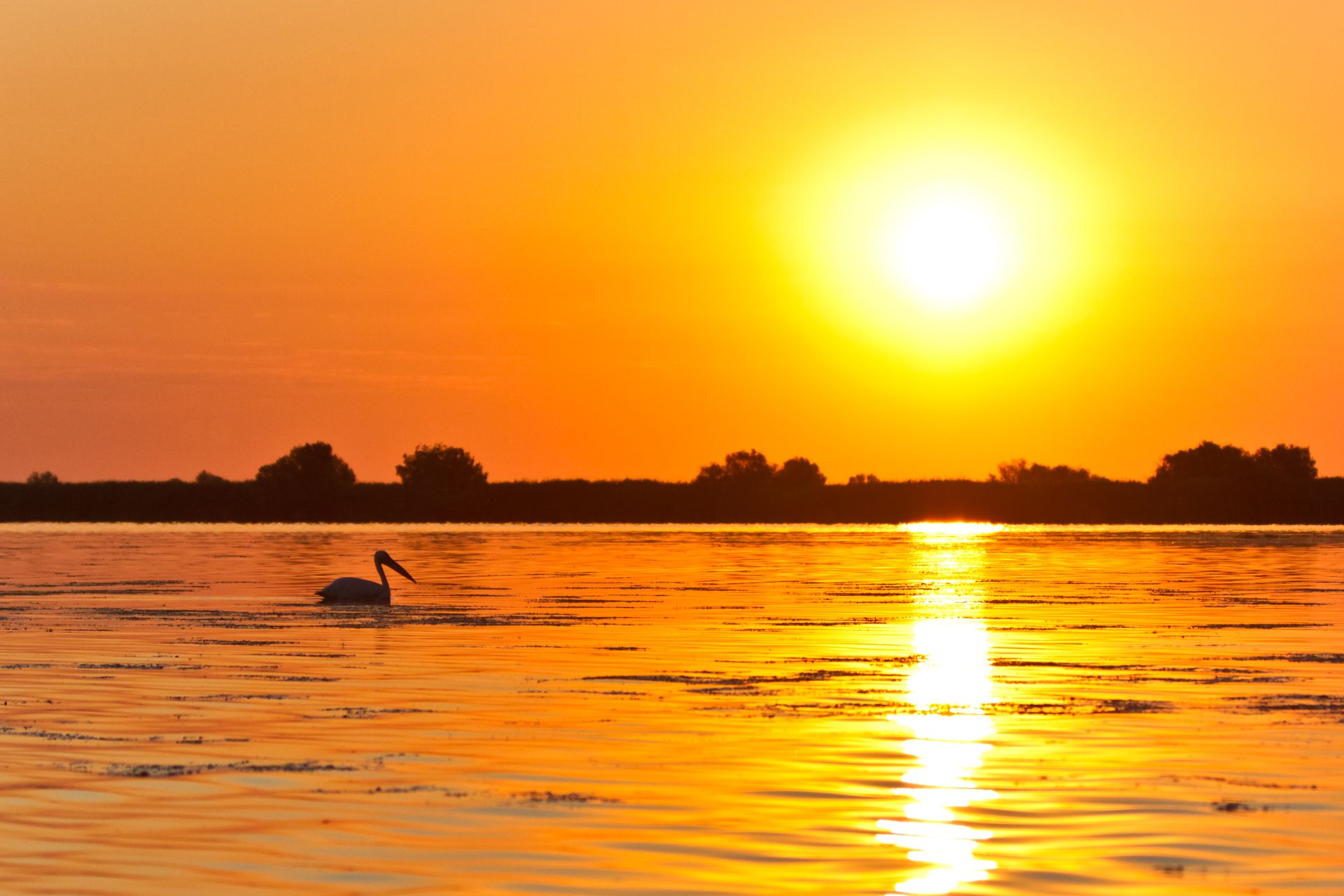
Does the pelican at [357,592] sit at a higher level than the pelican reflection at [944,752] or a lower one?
higher

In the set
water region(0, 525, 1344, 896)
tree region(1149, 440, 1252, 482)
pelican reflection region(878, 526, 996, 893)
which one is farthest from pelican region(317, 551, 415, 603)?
tree region(1149, 440, 1252, 482)

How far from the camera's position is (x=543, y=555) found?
6222 cm

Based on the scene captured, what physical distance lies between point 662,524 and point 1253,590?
86.6m

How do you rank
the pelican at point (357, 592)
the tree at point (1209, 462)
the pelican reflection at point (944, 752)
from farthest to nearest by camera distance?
the tree at point (1209, 462)
the pelican at point (357, 592)
the pelican reflection at point (944, 752)

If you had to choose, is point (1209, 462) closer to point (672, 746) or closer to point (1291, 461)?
point (1291, 461)

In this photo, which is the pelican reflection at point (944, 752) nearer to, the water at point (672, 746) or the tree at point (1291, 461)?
the water at point (672, 746)

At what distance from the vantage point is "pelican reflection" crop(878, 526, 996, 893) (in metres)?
11.1

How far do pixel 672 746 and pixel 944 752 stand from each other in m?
2.40

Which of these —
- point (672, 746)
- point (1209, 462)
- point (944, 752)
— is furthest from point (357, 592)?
point (1209, 462)

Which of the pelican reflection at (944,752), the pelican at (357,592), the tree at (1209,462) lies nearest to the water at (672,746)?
the pelican reflection at (944,752)

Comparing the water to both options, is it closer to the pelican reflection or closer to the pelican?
the pelican reflection

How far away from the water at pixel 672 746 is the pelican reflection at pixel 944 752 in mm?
47

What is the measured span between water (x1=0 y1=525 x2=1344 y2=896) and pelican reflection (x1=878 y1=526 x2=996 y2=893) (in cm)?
5

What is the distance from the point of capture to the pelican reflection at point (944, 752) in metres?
11.1
